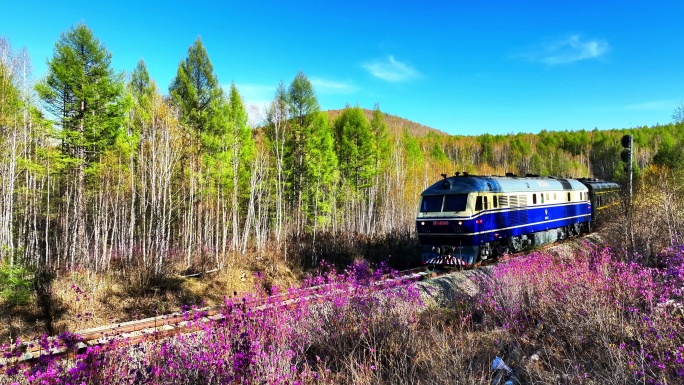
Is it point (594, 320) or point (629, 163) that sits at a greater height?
point (629, 163)


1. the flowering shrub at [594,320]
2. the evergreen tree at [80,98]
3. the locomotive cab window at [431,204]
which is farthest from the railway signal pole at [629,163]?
the evergreen tree at [80,98]

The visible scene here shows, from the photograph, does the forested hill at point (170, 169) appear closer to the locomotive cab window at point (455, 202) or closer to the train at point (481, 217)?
the train at point (481, 217)

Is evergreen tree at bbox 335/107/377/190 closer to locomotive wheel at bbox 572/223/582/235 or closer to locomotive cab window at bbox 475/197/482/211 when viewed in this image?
locomotive wheel at bbox 572/223/582/235

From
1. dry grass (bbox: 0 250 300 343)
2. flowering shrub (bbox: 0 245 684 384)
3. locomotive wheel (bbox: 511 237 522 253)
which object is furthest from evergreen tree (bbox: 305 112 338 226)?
flowering shrub (bbox: 0 245 684 384)

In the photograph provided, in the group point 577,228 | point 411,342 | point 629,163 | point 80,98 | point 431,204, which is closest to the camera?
point 411,342

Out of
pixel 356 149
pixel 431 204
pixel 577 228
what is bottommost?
pixel 577 228

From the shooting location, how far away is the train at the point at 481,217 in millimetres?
11992

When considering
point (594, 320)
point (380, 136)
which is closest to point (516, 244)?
point (594, 320)

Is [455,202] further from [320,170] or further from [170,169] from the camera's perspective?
[320,170]

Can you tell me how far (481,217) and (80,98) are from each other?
1618cm

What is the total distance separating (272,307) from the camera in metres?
5.21

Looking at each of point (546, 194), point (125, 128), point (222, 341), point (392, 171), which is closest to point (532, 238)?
point (546, 194)

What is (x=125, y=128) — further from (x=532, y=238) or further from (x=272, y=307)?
(x=532, y=238)

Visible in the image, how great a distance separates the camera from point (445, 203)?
1259 centimetres
